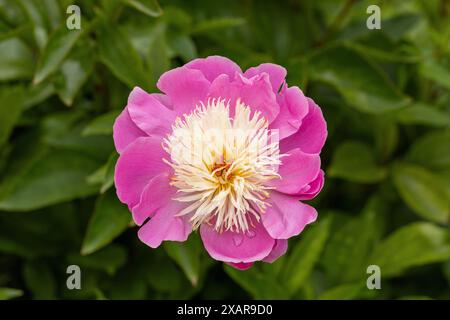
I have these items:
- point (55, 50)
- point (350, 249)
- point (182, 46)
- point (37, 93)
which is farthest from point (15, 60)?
point (350, 249)

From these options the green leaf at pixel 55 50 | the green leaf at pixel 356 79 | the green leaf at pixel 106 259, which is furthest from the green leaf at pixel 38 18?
the green leaf at pixel 356 79

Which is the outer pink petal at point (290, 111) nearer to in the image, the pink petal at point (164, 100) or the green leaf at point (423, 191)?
the pink petal at point (164, 100)

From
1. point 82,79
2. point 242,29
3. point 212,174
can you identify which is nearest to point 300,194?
point 212,174

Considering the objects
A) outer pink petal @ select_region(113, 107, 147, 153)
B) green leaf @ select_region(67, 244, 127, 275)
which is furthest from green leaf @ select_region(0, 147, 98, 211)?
outer pink petal @ select_region(113, 107, 147, 153)

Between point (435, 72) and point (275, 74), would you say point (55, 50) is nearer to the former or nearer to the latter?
point (275, 74)

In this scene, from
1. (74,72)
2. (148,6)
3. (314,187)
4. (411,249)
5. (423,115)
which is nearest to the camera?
(314,187)
